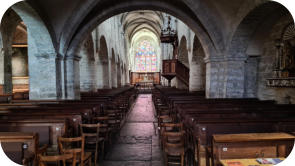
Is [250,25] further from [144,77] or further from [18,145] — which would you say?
[144,77]

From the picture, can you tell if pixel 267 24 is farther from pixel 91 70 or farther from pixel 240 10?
pixel 91 70

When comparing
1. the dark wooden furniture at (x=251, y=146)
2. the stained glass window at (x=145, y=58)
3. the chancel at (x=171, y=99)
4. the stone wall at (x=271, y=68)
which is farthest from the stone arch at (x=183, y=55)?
the stained glass window at (x=145, y=58)

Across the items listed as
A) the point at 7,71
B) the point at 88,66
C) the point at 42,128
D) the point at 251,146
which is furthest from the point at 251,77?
the point at 7,71

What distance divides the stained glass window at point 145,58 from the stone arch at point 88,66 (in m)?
23.0

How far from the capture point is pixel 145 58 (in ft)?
112

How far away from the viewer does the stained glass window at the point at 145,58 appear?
3369 centimetres

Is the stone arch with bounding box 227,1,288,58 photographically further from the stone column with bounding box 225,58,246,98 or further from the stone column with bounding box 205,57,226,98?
the stone column with bounding box 205,57,226,98

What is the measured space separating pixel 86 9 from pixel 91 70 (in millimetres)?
5214

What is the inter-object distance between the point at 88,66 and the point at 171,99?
23.0ft

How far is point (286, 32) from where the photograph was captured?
16.9 feet

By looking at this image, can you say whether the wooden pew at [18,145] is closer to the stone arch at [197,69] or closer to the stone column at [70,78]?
the stone column at [70,78]

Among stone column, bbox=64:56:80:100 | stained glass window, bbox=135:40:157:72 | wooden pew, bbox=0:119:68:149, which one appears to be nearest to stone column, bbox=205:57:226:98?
wooden pew, bbox=0:119:68:149

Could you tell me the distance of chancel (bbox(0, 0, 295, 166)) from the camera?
8.80 feet

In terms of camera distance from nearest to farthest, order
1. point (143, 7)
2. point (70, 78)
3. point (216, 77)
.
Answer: point (216, 77)
point (70, 78)
point (143, 7)
